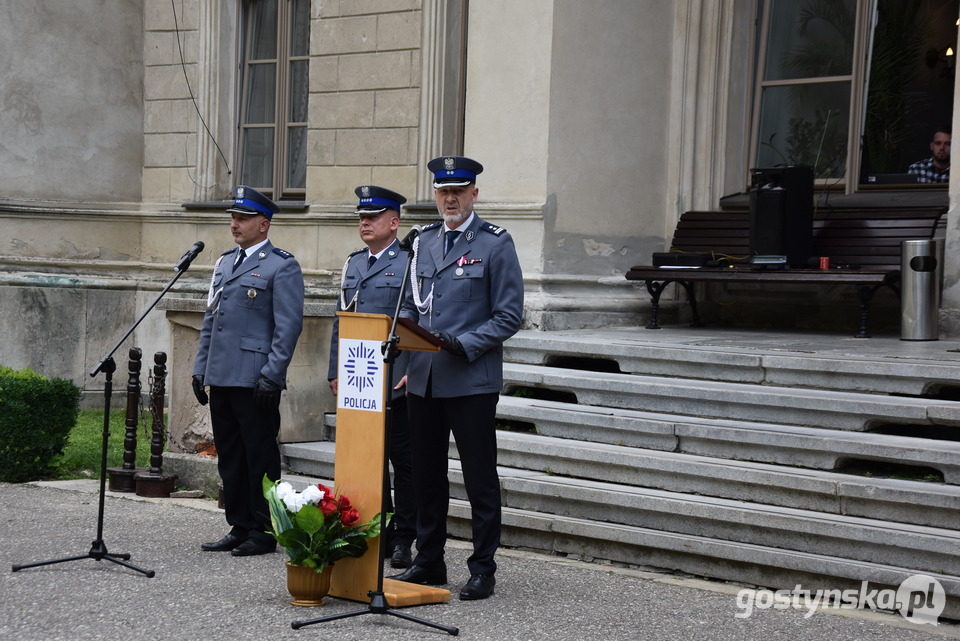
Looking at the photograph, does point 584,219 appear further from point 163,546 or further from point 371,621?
point 371,621

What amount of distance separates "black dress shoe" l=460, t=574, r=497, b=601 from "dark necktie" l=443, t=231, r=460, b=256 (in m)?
1.62

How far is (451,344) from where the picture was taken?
19.3ft

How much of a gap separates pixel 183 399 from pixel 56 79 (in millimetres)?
6801

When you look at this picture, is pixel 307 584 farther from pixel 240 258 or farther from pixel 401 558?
pixel 240 258

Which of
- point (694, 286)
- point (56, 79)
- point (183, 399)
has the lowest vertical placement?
point (183, 399)

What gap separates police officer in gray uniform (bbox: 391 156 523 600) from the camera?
6059 mm

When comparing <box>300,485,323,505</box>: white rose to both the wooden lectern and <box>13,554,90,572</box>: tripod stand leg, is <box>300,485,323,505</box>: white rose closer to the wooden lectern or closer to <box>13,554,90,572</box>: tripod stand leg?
the wooden lectern

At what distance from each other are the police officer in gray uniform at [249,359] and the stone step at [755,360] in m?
2.65

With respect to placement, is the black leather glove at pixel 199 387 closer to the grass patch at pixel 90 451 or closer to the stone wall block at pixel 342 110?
the grass patch at pixel 90 451

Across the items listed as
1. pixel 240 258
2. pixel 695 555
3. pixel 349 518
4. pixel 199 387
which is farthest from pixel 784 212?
pixel 349 518

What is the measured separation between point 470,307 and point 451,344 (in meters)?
0.38

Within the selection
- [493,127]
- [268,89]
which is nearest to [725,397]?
[493,127]

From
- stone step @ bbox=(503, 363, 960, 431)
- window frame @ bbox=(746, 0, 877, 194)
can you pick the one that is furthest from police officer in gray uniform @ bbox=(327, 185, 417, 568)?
window frame @ bbox=(746, 0, 877, 194)

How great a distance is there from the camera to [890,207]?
34.0 ft
